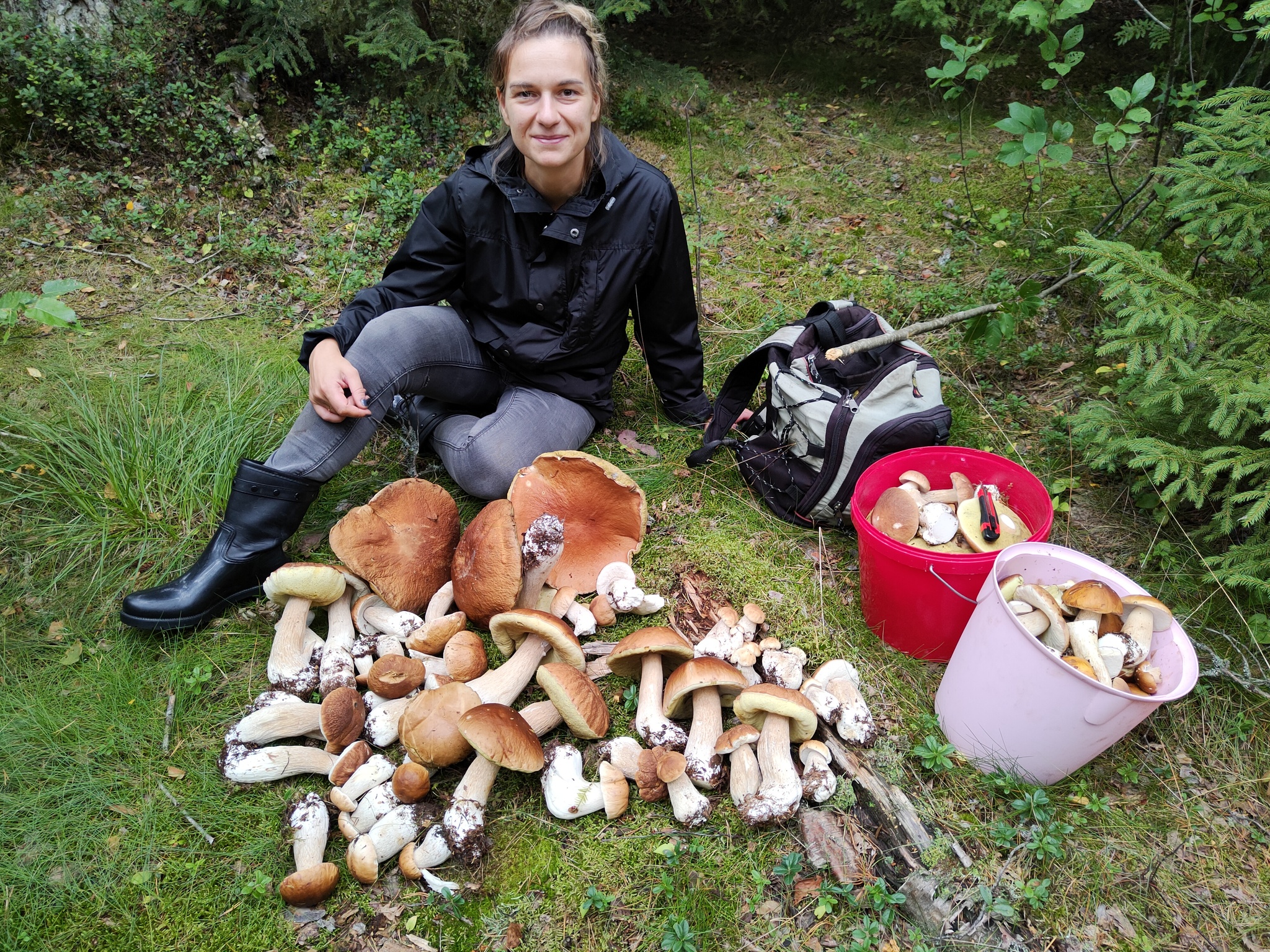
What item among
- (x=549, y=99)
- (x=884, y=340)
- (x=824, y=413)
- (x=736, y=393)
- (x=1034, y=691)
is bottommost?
(x=1034, y=691)

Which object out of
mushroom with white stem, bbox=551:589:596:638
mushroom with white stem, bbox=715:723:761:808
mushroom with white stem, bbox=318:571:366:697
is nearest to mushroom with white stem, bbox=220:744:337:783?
mushroom with white stem, bbox=318:571:366:697

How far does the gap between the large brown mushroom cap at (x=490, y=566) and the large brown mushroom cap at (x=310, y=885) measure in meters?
0.92

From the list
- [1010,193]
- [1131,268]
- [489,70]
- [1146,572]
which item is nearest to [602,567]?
[489,70]

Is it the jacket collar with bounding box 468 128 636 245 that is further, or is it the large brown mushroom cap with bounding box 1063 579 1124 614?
the jacket collar with bounding box 468 128 636 245

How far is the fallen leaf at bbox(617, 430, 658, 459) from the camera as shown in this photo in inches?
143

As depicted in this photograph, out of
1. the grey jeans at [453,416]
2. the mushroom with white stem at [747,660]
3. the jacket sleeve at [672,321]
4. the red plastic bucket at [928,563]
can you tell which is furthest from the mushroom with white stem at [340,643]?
the red plastic bucket at [928,563]

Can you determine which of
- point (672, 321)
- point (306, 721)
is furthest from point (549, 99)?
point (306, 721)

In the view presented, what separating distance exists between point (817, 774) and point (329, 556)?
2189mm

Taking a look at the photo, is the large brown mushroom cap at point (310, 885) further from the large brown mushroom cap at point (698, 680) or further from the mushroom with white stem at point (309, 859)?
the large brown mushroom cap at point (698, 680)

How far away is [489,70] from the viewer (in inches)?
112

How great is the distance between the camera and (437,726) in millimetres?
2195

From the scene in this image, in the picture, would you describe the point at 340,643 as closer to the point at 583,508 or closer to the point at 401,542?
the point at 401,542

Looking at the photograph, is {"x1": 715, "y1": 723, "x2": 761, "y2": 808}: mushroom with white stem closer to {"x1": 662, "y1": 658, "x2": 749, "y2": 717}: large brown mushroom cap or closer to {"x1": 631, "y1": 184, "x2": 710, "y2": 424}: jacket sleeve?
{"x1": 662, "y1": 658, "x2": 749, "y2": 717}: large brown mushroom cap

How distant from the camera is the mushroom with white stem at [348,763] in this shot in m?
2.29
